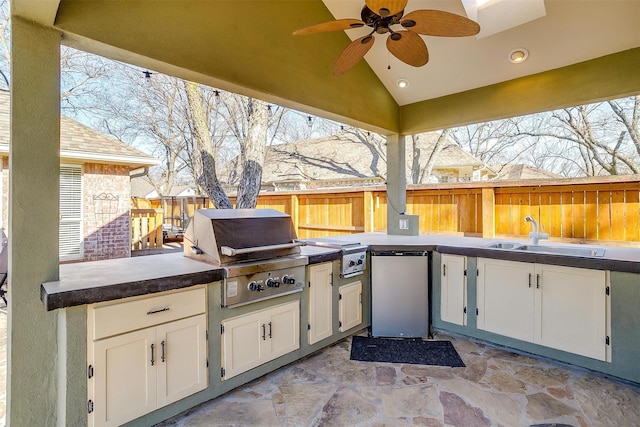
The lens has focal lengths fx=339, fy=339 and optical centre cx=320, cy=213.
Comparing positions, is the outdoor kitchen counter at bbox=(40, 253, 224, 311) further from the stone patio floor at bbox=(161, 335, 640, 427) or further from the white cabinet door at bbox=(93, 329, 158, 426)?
the stone patio floor at bbox=(161, 335, 640, 427)

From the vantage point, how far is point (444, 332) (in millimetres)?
3383

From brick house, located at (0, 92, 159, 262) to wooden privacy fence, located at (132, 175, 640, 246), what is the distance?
3463 mm

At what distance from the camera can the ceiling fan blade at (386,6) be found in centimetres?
174

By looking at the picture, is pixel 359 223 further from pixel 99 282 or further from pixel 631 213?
pixel 99 282

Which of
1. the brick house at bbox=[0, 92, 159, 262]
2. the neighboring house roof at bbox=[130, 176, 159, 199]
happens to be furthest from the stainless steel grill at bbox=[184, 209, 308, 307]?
the neighboring house roof at bbox=[130, 176, 159, 199]

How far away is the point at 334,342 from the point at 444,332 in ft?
3.76

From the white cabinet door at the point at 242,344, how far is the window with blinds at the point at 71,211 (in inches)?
170

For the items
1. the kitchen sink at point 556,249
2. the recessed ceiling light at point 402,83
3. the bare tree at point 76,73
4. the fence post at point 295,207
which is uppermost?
the bare tree at point 76,73

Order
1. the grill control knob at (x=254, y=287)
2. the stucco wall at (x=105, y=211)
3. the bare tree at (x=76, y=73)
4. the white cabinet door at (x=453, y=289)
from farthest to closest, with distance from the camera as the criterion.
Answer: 1. the bare tree at (x=76, y=73)
2. the stucco wall at (x=105, y=211)
3. the white cabinet door at (x=453, y=289)
4. the grill control knob at (x=254, y=287)

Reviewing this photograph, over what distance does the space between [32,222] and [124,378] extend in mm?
930

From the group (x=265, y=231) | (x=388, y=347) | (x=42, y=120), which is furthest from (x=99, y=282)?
(x=388, y=347)

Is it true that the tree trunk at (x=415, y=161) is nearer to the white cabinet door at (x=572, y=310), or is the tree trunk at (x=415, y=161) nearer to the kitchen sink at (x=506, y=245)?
the kitchen sink at (x=506, y=245)

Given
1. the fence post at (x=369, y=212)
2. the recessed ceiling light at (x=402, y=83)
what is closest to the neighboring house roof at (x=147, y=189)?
the fence post at (x=369, y=212)

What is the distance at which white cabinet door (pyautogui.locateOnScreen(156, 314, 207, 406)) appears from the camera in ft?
6.35
